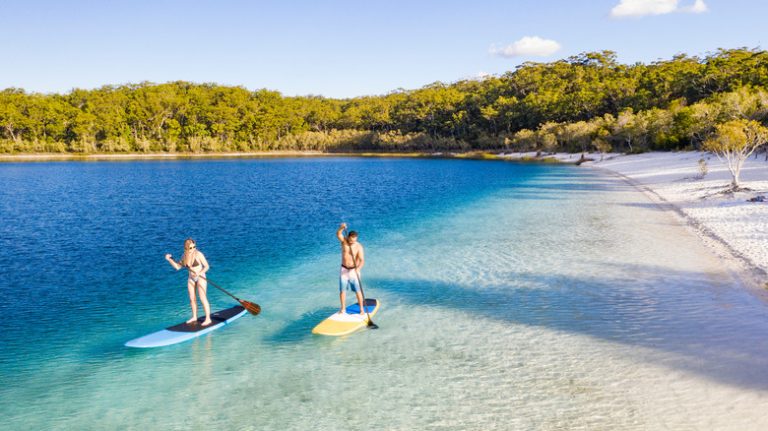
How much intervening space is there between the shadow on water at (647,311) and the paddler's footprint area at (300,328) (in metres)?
2.64

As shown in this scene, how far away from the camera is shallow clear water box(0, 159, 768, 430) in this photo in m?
8.40

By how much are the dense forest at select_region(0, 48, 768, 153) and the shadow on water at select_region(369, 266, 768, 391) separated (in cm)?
7220

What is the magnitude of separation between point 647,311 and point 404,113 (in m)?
144

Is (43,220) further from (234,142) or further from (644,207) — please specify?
(234,142)

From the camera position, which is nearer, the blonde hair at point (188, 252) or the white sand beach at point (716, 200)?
the blonde hair at point (188, 252)

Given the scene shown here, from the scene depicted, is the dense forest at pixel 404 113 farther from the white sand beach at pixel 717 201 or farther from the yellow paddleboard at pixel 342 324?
the yellow paddleboard at pixel 342 324

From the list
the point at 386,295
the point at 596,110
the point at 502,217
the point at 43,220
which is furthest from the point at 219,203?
the point at 596,110

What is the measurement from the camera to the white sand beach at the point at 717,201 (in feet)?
60.5

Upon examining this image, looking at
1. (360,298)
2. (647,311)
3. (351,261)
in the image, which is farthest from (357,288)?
(647,311)

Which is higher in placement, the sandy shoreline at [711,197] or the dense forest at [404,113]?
the dense forest at [404,113]

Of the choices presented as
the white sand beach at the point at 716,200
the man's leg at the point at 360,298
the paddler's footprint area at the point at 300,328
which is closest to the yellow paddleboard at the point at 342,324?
the man's leg at the point at 360,298

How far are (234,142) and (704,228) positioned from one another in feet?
485

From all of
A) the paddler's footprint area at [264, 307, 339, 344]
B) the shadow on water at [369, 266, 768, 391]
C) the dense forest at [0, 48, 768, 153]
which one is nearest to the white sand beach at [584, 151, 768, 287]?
the shadow on water at [369, 266, 768, 391]

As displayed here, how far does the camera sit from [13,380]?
32.6 ft
